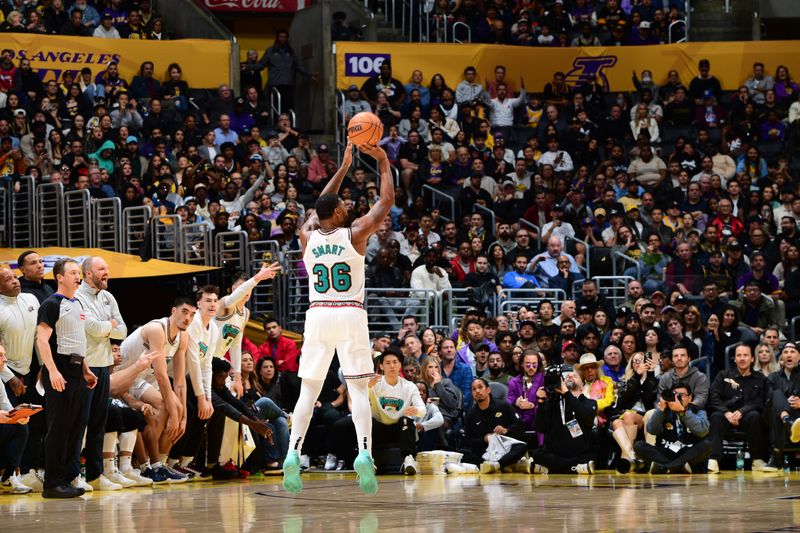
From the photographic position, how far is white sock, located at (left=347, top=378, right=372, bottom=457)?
9.95 meters

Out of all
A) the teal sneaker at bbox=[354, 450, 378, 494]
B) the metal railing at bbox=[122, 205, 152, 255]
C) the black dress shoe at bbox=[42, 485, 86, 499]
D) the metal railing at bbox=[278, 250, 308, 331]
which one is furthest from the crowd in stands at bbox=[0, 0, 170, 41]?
the teal sneaker at bbox=[354, 450, 378, 494]

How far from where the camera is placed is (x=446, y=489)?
11438 mm

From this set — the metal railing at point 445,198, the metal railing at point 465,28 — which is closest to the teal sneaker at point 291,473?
the metal railing at point 445,198

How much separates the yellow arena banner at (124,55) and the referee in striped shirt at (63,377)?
43.7 feet

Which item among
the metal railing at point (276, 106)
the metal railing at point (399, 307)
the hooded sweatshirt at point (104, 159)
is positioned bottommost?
the metal railing at point (399, 307)

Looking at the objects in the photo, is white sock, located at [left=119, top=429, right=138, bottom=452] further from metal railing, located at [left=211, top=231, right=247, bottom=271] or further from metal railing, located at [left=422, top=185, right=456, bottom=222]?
metal railing, located at [left=422, top=185, right=456, bottom=222]

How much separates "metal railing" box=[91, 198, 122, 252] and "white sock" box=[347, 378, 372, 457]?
9.55m

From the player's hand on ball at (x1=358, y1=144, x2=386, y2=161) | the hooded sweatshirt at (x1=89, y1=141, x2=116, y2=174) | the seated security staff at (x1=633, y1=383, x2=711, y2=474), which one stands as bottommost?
the seated security staff at (x1=633, y1=383, x2=711, y2=474)

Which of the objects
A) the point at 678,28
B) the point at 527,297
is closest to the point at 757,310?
the point at 527,297

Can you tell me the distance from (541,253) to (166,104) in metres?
7.32

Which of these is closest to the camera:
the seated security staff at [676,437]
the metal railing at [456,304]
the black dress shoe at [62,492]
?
the black dress shoe at [62,492]

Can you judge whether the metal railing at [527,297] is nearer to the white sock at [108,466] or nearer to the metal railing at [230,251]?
the metal railing at [230,251]

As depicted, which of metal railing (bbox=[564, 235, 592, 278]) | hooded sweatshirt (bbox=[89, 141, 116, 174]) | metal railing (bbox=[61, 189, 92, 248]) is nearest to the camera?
metal railing (bbox=[61, 189, 92, 248])

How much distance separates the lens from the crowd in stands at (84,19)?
23969 mm
